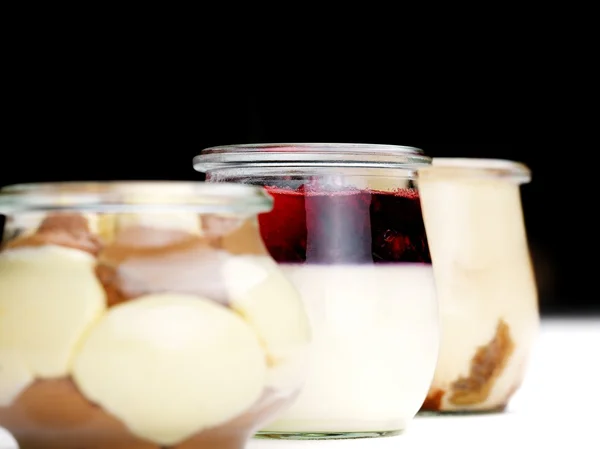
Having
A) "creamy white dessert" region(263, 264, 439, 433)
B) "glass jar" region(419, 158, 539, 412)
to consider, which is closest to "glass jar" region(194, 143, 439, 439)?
"creamy white dessert" region(263, 264, 439, 433)


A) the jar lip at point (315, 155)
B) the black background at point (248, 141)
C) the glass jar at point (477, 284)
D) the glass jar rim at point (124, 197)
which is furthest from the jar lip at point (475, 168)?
the black background at point (248, 141)

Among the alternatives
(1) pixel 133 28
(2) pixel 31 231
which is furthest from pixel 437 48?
(2) pixel 31 231

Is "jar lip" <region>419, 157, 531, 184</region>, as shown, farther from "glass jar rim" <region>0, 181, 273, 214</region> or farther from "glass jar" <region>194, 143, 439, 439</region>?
"glass jar rim" <region>0, 181, 273, 214</region>

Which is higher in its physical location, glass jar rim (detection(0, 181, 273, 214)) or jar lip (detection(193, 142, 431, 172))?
jar lip (detection(193, 142, 431, 172))

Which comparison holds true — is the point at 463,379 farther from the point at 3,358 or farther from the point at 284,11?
the point at 284,11

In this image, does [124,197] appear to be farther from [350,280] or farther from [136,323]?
[350,280]

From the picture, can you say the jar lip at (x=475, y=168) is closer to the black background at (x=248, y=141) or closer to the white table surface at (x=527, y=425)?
the white table surface at (x=527, y=425)
